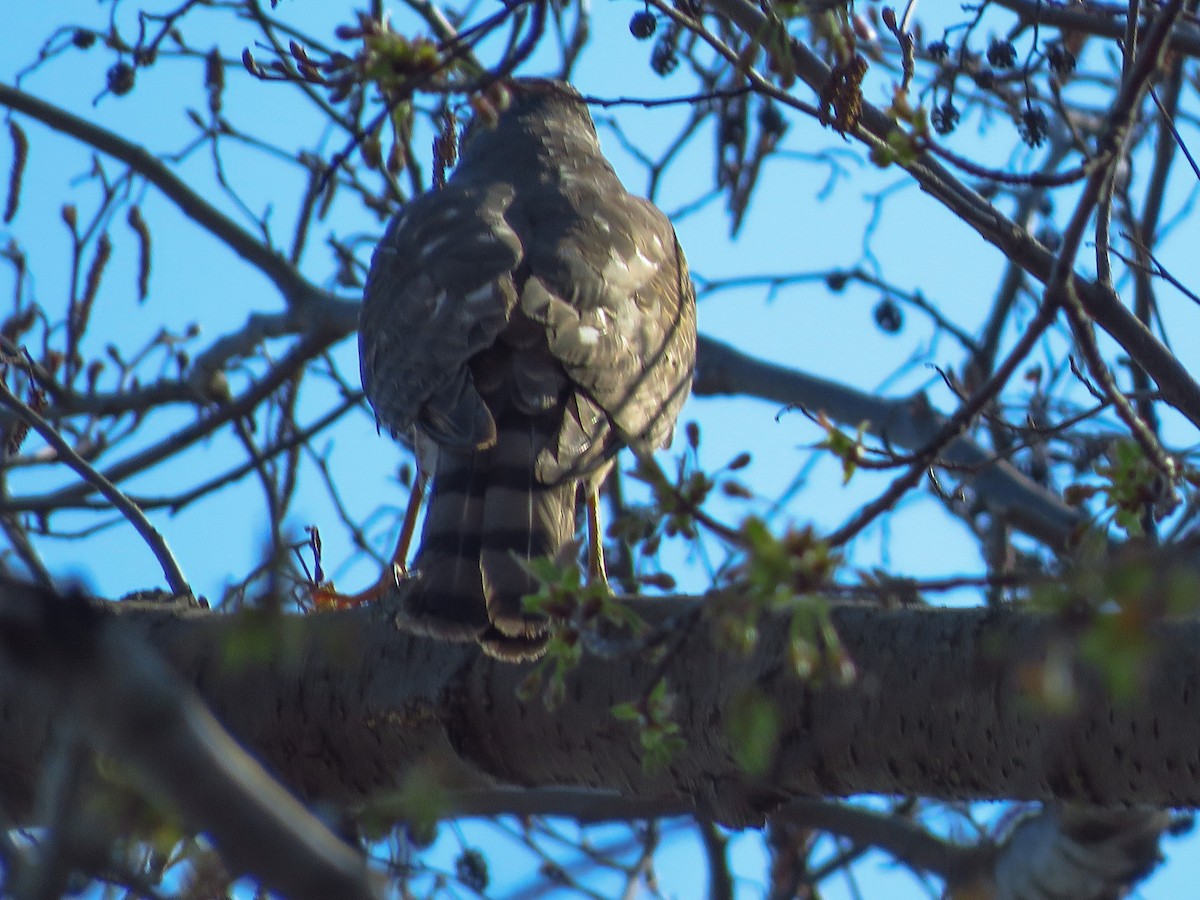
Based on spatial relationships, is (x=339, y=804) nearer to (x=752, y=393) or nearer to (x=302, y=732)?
(x=302, y=732)

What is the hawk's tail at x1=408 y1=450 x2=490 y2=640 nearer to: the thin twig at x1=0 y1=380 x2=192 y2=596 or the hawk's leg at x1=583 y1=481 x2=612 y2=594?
the thin twig at x1=0 y1=380 x2=192 y2=596

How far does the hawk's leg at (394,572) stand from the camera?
3.39m

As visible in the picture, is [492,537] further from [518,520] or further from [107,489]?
[107,489]

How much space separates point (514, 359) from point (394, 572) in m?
0.60

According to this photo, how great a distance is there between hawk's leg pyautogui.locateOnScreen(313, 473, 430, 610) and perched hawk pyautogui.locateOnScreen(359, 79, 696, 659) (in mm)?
256

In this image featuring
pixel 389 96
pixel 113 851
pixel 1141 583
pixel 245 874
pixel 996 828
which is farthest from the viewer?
pixel 996 828

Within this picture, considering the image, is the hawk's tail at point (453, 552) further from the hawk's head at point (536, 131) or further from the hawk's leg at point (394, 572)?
the hawk's head at point (536, 131)

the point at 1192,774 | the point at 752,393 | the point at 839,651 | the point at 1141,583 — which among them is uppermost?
the point at 752,393

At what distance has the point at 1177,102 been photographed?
17.2 feet

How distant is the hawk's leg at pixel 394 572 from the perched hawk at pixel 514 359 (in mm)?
256

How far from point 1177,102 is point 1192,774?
3.55 meters

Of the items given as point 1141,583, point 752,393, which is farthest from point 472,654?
point 752,393

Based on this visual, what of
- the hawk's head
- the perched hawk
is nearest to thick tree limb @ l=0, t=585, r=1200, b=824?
the perched hawk

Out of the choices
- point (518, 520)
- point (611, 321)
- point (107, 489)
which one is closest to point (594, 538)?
point (611, 321)
